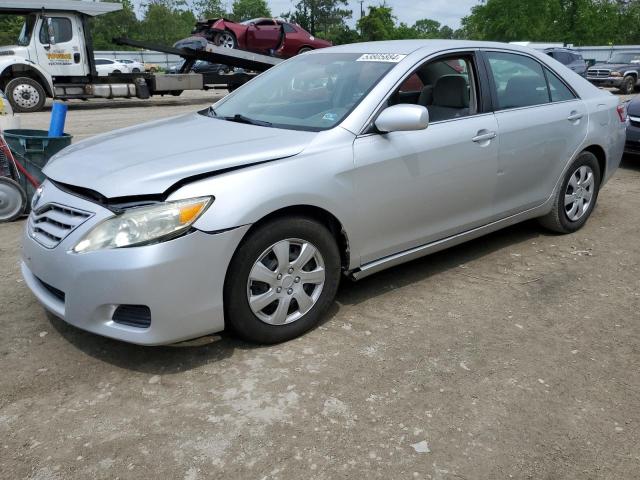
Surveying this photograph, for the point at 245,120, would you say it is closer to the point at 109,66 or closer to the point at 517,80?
the point at 517,80

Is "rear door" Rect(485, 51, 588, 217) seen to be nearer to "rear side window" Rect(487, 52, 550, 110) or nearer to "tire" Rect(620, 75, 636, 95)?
"rear side window" Rect(487, 52, 550, 110)

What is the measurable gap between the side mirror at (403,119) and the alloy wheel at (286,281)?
835 mm

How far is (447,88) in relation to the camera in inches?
167

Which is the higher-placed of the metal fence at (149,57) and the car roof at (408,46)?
the metal fence at (149,57)

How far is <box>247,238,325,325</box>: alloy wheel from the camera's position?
3.10 m

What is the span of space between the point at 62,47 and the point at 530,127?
1408 centimetres

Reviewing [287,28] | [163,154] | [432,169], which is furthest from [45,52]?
[432,169]

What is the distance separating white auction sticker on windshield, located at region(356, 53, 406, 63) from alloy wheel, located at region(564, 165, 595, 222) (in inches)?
81.0

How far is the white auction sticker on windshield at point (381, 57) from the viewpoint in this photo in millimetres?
3805

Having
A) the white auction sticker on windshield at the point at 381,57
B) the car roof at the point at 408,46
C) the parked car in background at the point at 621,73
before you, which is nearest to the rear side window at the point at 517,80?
the car roof at the point at 408,46

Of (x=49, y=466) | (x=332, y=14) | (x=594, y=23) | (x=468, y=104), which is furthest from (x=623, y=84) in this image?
(x=332, y=14)

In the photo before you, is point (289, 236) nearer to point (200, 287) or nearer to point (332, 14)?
point (200, 287)

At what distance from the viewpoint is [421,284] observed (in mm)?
4168

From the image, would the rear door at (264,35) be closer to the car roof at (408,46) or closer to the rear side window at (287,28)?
the rear side window at (287,28)
